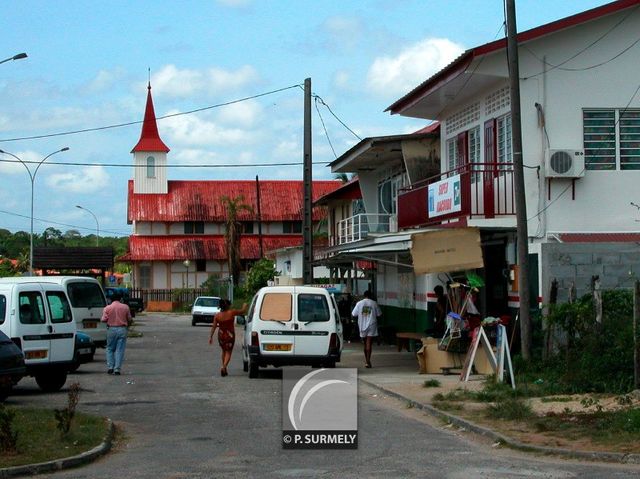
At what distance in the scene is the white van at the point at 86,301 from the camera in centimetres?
2966

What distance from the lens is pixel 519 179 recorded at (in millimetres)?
20125

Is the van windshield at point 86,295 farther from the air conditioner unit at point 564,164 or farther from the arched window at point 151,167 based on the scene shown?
the arched window at point 151,167

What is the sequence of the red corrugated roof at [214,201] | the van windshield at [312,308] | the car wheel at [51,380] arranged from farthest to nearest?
the red corrugated roof at [214,201] < the van windshield at [312,308] < the car wheel at [51,380]

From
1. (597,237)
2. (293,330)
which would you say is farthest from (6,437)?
(597,237)

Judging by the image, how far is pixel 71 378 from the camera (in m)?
23.4

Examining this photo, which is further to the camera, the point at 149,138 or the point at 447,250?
the point at 149,138

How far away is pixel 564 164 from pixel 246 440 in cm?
1144

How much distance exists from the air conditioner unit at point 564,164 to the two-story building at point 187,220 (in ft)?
190

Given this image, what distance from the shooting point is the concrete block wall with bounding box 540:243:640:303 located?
21.6 m

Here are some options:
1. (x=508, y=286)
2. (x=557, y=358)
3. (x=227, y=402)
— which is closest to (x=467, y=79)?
(x=508, y=286)

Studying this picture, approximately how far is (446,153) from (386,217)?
26.1 feet

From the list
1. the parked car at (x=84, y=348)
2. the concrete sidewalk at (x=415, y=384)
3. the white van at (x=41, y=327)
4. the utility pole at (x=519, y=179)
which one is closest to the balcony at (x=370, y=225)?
the concrete sidewalk at (x=415, y=384)

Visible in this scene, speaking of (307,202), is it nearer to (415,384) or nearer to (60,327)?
(415,384)

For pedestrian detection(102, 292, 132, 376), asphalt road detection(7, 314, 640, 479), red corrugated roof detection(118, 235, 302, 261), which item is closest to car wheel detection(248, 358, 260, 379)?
asphalt road detection(7, 314, 640, 479)
